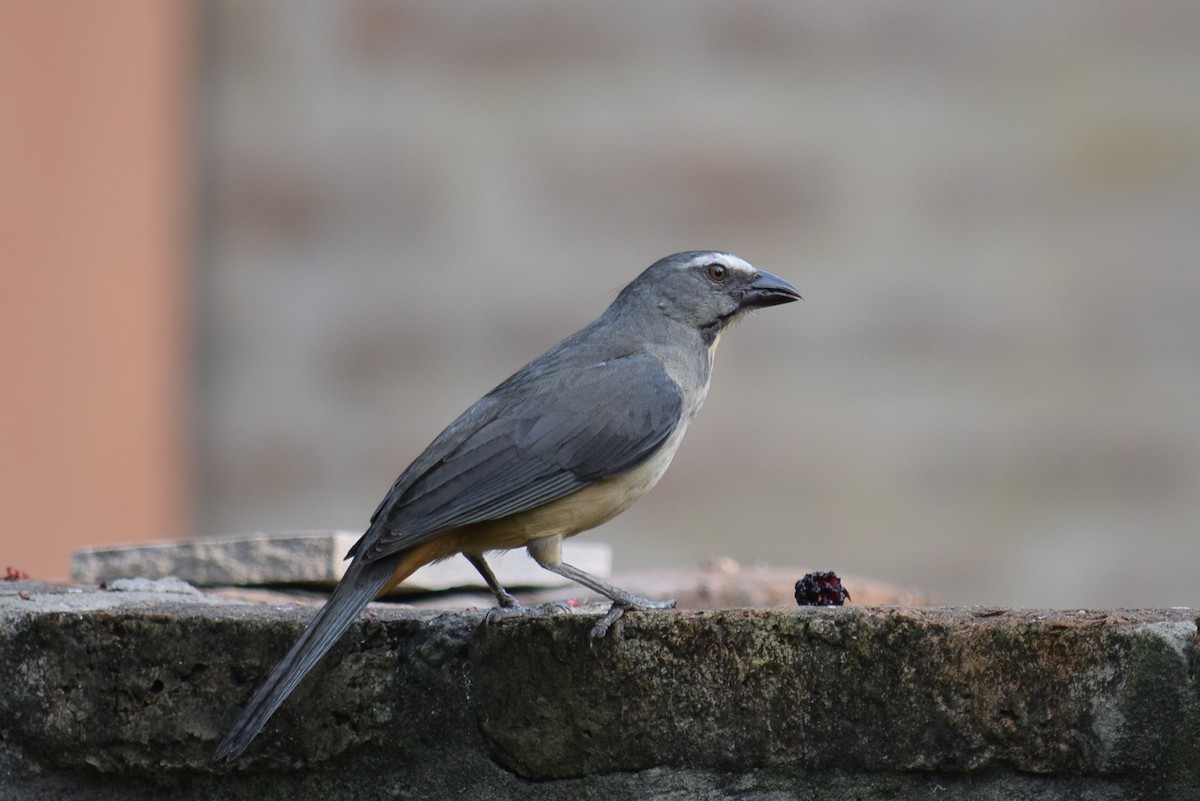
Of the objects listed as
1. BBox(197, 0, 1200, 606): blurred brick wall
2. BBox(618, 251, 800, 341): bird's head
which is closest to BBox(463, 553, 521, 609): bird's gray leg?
BBox(618, 251, 800, 341): bird's head

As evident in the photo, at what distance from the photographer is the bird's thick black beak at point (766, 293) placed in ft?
15.3

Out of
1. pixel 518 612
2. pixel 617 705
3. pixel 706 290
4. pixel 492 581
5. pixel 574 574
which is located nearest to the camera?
pixel 617 705

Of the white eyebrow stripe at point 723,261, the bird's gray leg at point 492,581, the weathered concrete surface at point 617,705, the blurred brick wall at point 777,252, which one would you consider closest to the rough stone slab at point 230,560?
the bird's gray leg at point 492,581

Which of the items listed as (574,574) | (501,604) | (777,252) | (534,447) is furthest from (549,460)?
(777,252)

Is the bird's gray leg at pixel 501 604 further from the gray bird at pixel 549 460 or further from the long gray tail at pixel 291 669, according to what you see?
the long gray tail at pixel 291 669

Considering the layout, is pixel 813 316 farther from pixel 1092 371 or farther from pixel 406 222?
pixel 406 222

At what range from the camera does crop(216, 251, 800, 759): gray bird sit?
3328 mm

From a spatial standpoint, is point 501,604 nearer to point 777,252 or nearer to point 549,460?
point 549,460

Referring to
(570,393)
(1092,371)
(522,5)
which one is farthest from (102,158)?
(1092,371)

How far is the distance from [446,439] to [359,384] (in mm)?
3411

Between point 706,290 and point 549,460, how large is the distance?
43.2 inches

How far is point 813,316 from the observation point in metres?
6.91

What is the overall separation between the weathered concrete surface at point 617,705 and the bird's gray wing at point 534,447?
313 mm

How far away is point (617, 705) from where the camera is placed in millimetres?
2686
